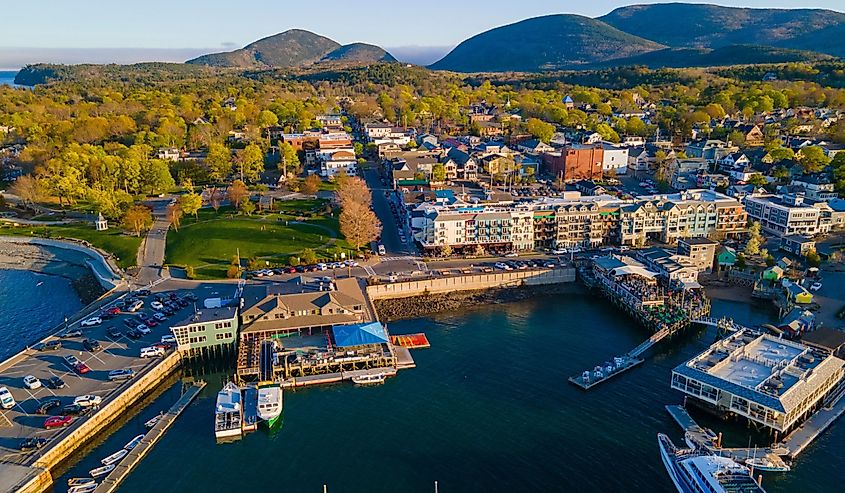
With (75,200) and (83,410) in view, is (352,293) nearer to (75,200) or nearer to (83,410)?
(83,410)

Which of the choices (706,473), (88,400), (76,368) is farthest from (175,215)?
(706,473)

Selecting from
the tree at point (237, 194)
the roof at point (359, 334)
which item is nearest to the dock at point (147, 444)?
the roof at point (359, 334)

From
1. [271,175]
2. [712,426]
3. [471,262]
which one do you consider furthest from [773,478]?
[271,175]

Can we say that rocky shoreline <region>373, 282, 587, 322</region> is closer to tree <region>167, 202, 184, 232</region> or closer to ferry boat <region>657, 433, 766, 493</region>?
ferry boat <region>657, 433, 766, 493</region>

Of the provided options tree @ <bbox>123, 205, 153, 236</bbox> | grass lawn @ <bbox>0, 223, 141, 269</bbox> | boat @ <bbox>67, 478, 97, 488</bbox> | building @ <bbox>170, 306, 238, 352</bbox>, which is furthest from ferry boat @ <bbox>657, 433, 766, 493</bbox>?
tree @ <bbox>123, 205, 153, 236</bbox>

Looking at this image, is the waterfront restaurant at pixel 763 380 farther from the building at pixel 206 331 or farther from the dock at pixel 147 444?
the dock at pixel 147 444

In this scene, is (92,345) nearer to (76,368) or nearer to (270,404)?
(76,368)
